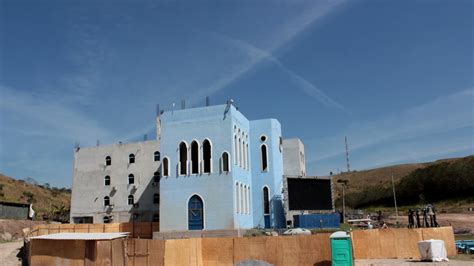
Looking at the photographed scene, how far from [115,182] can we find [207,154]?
15.6 metres

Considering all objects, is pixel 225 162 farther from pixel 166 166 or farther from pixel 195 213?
pixel 166 166

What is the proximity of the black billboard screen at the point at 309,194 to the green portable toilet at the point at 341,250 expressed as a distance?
1759 centimetres

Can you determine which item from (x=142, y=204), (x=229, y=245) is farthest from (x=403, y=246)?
(x=142, y=204)

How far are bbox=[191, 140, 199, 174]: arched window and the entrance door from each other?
2032 mm

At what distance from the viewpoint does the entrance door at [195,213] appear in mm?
32031

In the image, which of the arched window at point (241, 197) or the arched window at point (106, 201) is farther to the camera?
the arched window at point (106, 201)

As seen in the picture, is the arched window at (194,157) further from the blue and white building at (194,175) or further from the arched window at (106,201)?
the arched window at (106,201)

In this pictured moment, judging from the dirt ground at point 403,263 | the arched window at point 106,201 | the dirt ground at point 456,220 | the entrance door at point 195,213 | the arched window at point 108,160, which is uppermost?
the arched window at point 108,160

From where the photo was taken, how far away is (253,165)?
38.7 metres

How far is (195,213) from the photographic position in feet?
106

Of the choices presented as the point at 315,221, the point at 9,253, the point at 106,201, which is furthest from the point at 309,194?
the point at 9,253

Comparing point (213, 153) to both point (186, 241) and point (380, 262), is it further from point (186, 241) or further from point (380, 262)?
point (380, 262)

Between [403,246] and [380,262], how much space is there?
2.69m

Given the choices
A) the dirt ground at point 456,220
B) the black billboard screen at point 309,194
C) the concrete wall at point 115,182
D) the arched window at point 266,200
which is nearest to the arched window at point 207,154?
the arched window at point 266,200
